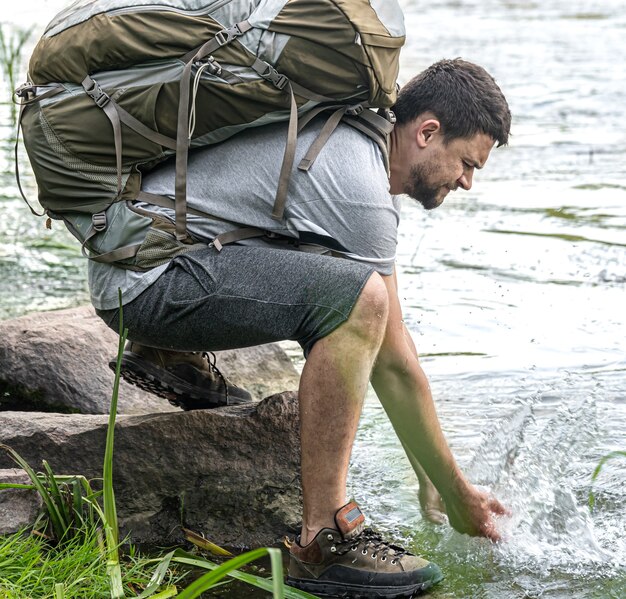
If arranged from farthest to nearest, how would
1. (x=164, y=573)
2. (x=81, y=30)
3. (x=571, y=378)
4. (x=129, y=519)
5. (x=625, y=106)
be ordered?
(x=625, y=106) → (x=571, y=378) → (x=129, y=519) → (x=81, y=30) → (x=164, y=573)

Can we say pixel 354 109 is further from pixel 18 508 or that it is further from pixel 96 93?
pixel 18 508

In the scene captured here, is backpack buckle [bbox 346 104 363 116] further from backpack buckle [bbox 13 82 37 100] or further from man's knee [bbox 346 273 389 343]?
backpack buckle [bbox 13 82 37 100]

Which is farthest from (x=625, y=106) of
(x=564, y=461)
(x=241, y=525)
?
(x=241, y=525)

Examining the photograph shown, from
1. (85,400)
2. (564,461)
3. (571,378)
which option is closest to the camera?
(564,461)

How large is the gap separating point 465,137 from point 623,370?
1805mm

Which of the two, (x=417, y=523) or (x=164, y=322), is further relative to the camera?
(x=417, y=523)

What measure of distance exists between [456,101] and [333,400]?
1139 millimetres

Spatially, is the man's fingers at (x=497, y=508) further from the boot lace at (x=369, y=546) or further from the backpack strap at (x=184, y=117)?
the backpack strap at (x=184, y=117)

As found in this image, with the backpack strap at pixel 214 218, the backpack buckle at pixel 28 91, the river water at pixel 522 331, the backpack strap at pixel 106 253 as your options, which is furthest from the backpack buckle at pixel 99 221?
the river water at pixel 522 331

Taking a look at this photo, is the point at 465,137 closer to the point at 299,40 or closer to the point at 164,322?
the point at 299,40

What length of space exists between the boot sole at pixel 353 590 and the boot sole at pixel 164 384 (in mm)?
831

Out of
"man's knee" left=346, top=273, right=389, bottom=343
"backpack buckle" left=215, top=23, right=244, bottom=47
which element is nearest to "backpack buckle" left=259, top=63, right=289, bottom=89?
"backpack buckle" left=215, top=23, right=244, bottom=47

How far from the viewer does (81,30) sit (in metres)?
3.23

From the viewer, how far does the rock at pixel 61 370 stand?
14.0ft
